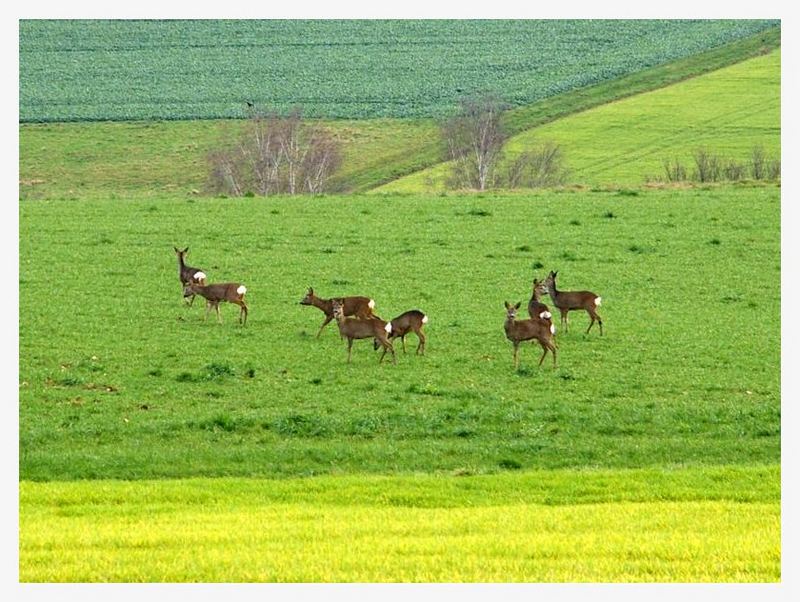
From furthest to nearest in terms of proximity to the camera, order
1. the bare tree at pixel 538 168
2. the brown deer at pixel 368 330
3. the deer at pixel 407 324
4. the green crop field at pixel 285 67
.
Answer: the green crop field at pixel 285 67 → the bare tree at pixel 538 168 → the deer at pixel 407 324 → the brown deer at pixel 368 330

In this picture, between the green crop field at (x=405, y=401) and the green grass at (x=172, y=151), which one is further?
the green grass at (x=172, y=151)

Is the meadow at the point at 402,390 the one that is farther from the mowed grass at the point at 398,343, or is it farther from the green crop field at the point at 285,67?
the green crop field at the point at 285,67

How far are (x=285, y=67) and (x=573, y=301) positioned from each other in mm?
33207

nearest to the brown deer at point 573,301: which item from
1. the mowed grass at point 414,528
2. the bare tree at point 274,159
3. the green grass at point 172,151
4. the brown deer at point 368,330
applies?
the brown deer at point 368,330

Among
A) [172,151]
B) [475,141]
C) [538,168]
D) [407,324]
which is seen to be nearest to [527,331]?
[407,324]

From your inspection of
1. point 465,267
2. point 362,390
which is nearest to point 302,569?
point 362,390

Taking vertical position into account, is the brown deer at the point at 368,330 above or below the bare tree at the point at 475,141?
below

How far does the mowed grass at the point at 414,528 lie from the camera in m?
10.9

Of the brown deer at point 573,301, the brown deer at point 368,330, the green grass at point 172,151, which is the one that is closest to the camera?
the brown deer at point 368,330

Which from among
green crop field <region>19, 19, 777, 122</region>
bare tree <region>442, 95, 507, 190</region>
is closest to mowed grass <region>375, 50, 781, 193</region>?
bare tree <region>442, 95, 507, 190</region>

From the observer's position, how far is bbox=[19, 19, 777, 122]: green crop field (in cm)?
5541

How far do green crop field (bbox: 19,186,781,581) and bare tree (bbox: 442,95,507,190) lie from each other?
14153 millimetres

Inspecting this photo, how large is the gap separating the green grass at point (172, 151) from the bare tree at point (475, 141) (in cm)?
127

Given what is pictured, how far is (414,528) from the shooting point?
506 inches
